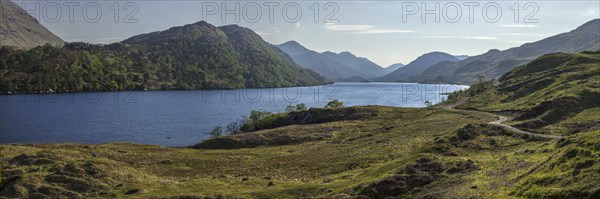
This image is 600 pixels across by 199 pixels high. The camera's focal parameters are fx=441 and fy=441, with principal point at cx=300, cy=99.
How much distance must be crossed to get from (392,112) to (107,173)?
115m

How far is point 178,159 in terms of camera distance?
87.3m

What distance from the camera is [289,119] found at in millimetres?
163125

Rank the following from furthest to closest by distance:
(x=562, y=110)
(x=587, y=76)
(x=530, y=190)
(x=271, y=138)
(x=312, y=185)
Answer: (x=587, y=76), (x=271, y=138), (x=562, y=110), (x=312, y=185), (x=530, y=190)

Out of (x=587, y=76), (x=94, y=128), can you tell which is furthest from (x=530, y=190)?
(x=94, y=128)

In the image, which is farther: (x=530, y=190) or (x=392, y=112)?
(x=392, y=112)

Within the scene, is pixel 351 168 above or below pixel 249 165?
above

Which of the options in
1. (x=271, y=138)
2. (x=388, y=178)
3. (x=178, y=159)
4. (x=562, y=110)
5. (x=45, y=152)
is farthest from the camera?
(x=271, y=138)

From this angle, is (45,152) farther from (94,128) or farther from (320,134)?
(94,128)

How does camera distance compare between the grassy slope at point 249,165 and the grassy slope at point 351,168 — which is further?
the grassy slope at point 249,165

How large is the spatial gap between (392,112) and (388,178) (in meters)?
111

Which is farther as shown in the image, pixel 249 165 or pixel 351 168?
pixel 249 165

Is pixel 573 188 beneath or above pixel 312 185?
above

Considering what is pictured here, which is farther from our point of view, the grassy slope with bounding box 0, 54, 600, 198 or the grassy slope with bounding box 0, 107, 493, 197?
the grassy slope with bounding box 0, 107, 493, 197

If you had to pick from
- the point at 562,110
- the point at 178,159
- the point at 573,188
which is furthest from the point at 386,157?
the point at 562,110
